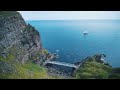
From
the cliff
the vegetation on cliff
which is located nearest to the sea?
the vegetation on cliff

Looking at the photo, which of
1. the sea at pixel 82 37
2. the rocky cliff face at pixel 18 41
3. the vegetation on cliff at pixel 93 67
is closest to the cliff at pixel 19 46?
the rocky cliff face at pixel 18 41

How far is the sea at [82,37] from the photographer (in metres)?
4.92

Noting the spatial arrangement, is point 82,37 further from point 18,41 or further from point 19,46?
point 18,41

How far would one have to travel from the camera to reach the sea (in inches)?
194

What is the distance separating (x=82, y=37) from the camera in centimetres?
534

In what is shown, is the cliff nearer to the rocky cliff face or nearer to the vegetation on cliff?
the rocky cliff face

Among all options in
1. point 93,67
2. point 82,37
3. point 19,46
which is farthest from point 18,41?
point 82,37

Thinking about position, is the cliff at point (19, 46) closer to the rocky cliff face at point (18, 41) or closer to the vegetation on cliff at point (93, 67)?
the rocky cliff face at point (18, 41)
